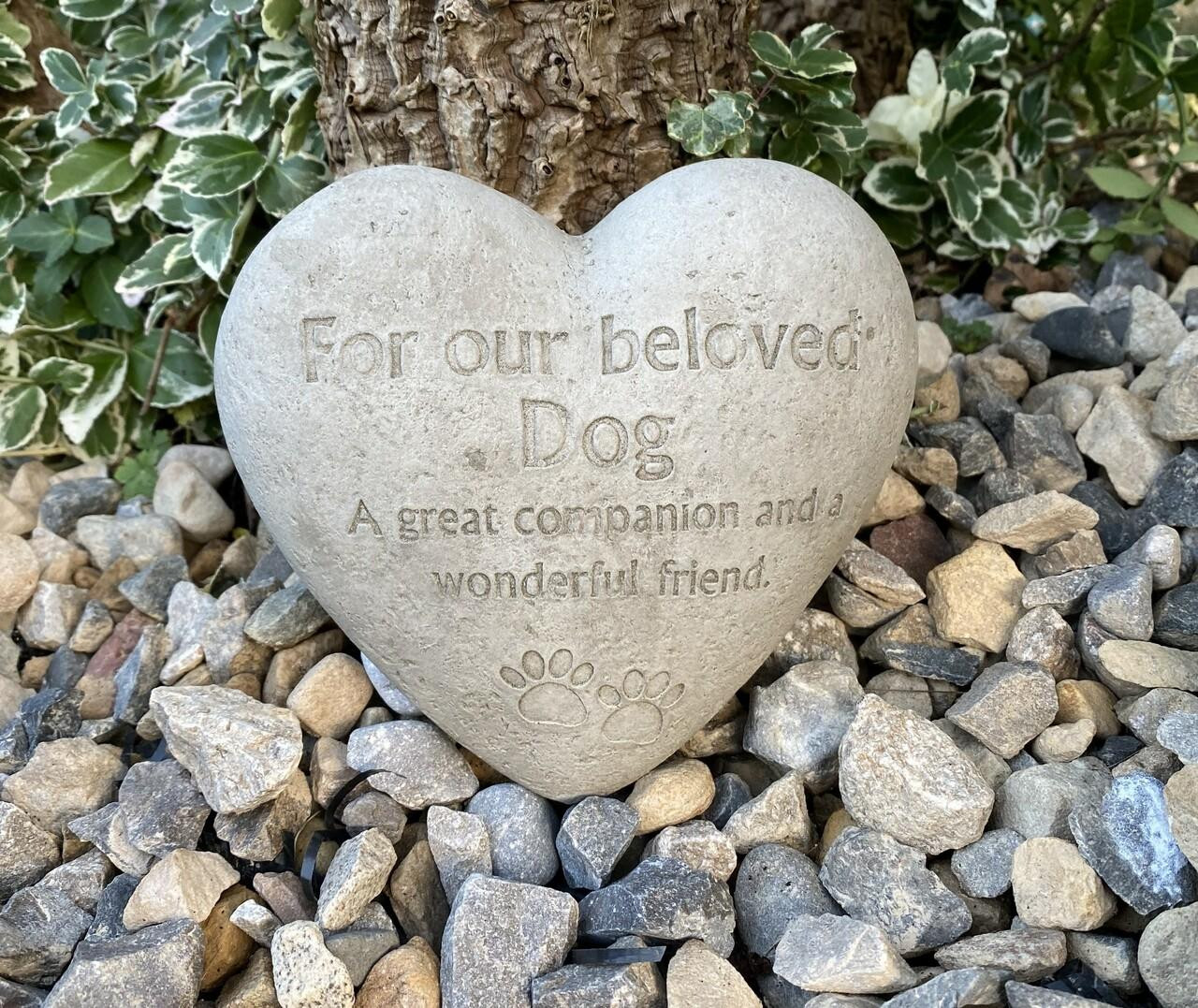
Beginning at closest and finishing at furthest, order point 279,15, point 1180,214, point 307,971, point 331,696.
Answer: point 307,971
point 331,696
point 279,15
point 1180,214

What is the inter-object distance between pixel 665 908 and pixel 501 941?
18cm

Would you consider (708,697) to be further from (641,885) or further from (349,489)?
(349,489)

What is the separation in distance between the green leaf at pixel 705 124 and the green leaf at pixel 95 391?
1213mm

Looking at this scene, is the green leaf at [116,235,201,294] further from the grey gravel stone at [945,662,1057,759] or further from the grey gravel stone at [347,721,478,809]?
the grey gravel stone at [945,662,1057,759]

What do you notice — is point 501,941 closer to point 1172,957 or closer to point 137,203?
point 1172,957

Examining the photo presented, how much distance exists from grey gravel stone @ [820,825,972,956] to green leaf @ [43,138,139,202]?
5.47 feet

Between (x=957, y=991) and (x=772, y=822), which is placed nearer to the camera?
(x=957, y=991)

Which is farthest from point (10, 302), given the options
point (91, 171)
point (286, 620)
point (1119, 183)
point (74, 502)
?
point (1119, 183)

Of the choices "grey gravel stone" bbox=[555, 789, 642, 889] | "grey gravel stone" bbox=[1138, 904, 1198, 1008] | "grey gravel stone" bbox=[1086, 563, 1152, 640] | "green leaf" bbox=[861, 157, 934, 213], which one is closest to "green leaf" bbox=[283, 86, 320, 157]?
"green leaf" bbox=[861, 157, 934, 213]

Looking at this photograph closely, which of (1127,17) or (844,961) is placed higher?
(1127,17)

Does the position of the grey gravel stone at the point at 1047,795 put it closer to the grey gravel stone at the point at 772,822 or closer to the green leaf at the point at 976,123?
the grey gravel stone at the point at 772,822

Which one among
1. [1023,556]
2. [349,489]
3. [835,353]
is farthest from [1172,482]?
[349,489]

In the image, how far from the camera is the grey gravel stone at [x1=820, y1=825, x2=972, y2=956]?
44.1 inches

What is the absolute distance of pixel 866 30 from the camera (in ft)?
7.13
